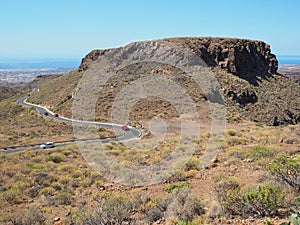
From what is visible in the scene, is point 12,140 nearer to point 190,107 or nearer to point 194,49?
point 190,107

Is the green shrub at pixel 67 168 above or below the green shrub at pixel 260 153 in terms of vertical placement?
below

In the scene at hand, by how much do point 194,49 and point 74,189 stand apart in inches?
2133

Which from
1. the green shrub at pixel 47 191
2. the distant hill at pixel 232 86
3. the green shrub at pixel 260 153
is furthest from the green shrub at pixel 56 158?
the distant hill at pixel 232 86

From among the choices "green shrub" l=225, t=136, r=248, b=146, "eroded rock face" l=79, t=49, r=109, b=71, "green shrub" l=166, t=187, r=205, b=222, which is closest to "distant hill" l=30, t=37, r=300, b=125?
"eroded rock face" l=79, t=49, r=109, b=71

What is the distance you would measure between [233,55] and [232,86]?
1093cm

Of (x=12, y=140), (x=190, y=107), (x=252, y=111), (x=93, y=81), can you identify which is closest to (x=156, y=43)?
(x=93, y=81)

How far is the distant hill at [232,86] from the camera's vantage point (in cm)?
4869

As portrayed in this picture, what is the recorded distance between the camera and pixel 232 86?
53.8 m

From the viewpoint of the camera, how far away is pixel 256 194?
716cm

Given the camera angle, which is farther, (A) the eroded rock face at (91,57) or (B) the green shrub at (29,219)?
(A) the eroded rock face at (91,57)

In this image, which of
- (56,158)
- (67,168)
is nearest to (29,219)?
(67,168)

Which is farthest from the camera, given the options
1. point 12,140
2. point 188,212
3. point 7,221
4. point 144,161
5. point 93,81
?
point 93,81

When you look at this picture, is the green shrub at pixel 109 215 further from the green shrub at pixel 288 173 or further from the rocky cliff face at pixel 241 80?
the rocky cliff face at pixel 241 80

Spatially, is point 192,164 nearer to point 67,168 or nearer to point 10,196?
point 67,168
